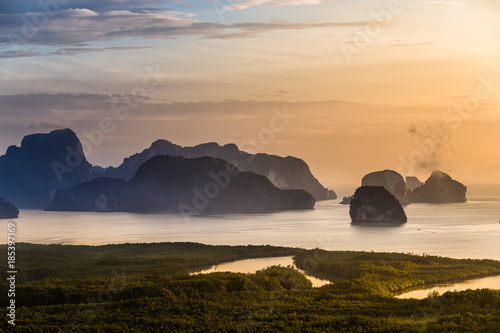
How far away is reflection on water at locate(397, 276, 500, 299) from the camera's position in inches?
2296

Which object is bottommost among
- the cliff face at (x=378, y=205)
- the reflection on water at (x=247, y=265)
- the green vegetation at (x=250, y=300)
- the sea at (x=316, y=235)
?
the green vegetation at (x=250, y=300)

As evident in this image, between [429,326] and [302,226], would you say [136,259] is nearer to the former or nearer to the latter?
[429,326]

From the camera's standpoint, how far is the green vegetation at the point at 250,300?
4234 cm

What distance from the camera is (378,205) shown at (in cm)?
14512

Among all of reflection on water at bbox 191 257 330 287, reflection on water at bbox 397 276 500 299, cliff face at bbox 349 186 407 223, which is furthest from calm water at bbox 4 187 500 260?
reflection on water at bbox 397 276 500 299

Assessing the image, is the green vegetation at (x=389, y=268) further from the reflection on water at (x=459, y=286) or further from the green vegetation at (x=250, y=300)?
the reflection on water at (x=459, y=286)

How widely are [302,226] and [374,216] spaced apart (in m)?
17.0

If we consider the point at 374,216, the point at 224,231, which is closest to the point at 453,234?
the point at 374,216

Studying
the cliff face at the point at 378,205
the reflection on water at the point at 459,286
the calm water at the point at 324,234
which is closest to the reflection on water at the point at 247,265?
the reflection on water at the point at 459,286

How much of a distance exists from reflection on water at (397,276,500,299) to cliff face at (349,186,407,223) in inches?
3016

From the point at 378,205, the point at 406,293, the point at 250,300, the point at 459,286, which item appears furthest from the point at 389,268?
Result: the point at 378,205

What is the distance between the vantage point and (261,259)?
85.6m

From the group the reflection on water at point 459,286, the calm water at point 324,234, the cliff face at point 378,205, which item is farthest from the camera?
the cliff face at point 378,205

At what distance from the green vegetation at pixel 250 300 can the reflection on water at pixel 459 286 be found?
1.82m
